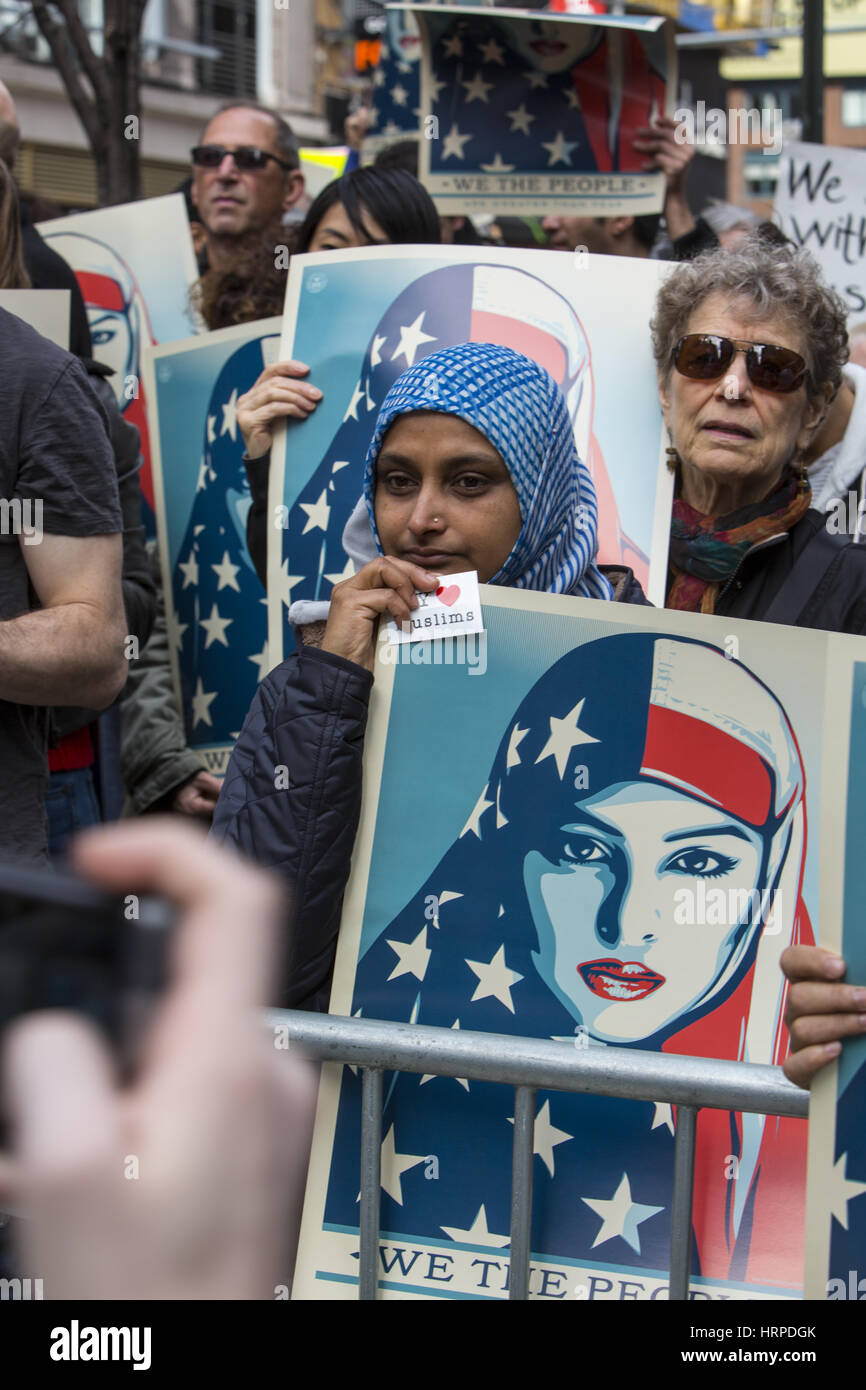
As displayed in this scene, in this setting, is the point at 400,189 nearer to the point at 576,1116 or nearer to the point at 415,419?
the point at 415,419

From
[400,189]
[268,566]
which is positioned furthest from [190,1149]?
[400,189]

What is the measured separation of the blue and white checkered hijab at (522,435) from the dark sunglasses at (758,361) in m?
0.35

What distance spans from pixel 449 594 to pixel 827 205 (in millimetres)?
3691

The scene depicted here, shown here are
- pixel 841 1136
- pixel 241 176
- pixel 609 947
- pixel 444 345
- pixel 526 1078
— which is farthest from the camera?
pixel 241 176

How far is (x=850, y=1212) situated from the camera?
145 cm

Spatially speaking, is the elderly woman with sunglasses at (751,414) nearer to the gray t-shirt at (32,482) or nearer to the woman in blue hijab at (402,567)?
the woman in blue hijab at (402,567)

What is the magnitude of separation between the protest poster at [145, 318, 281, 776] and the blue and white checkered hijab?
1085 mm

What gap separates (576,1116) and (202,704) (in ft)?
6.10

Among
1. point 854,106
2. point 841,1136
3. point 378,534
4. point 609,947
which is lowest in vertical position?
point 841,1136

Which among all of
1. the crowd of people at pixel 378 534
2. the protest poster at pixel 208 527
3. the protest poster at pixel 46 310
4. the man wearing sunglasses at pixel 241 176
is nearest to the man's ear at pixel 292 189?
the man wearing sunglasses at pixel 241 176

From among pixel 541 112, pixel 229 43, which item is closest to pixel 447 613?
pixel 541 112

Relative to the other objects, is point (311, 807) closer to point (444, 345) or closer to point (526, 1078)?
→ point (526, 1078)

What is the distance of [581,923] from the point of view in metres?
1.78

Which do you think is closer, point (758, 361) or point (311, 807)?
point (311, 807)
